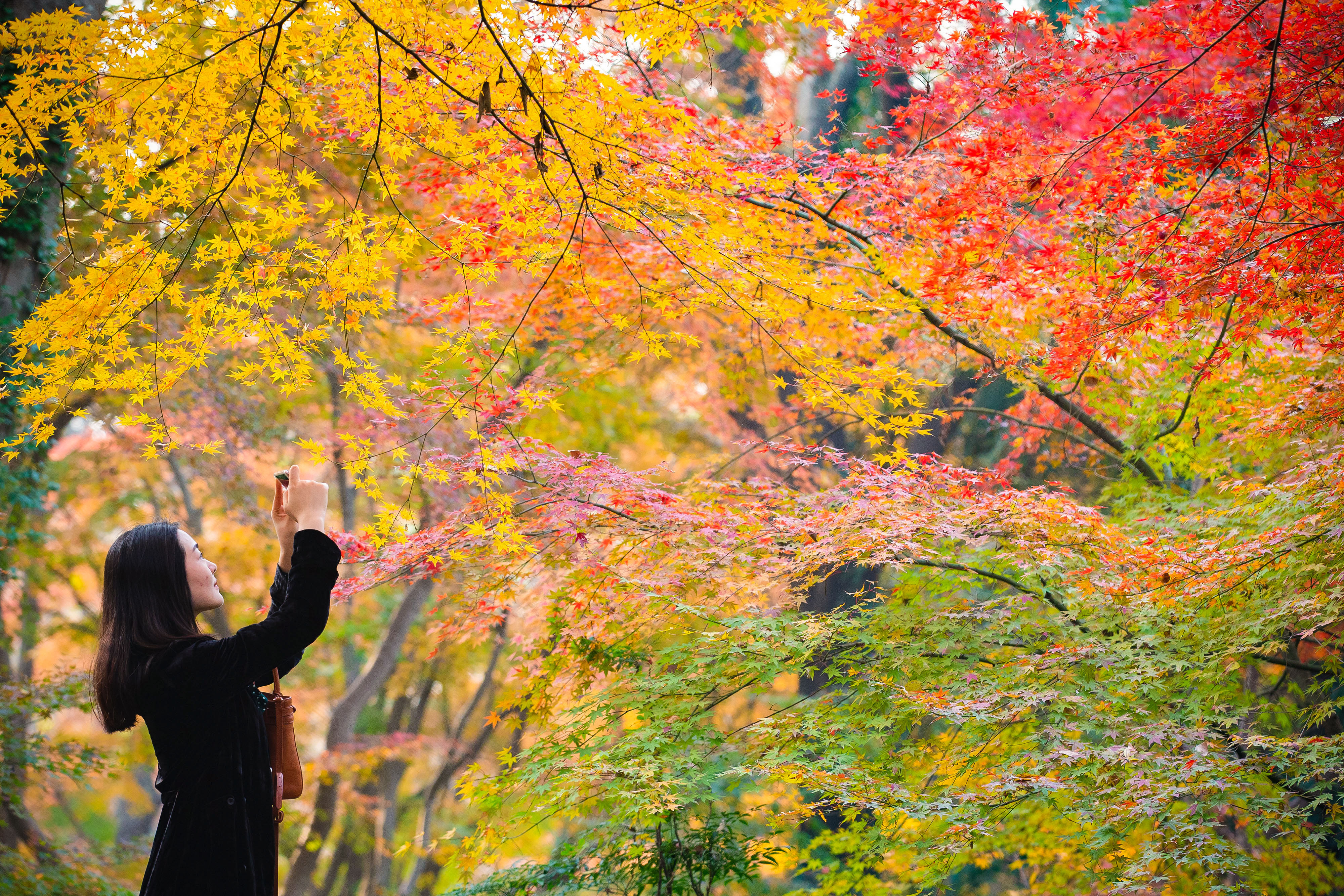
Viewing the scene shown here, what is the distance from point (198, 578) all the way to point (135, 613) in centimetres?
16

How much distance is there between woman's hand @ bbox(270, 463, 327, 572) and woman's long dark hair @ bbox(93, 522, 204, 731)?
25 cm

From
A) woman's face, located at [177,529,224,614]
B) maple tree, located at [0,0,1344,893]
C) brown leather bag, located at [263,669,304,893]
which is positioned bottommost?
brown leather bag, located at [263,669,304,893]

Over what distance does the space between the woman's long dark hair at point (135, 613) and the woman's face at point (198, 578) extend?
0.05ft

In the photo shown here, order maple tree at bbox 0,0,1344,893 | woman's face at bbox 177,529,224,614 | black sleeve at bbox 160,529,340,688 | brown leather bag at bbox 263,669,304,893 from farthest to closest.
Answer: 1. maple tree at bbox 0,0,1344,893
2. brown leather bag at bbox 263,669,304,893
3. woman's face at bbox 177,529,224,614
4. black sleeve at bbox 160,529,340,688

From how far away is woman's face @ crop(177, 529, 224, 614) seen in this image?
2.24 metres

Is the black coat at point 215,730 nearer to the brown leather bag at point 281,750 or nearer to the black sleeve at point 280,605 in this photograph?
the black sleeve at point 280,605

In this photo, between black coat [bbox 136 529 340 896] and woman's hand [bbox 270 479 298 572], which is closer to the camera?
black coat [bbox 136 529 340 896]

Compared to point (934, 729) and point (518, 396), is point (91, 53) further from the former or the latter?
point (934, 729)

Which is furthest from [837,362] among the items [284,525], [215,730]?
[215,730]

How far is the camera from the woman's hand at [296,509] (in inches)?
A: 88.8

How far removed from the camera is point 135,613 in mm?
2160

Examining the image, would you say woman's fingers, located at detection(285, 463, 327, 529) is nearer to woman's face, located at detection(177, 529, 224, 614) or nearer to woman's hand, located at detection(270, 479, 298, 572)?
woman's hand, located at detection(270, 479, 298, 572)

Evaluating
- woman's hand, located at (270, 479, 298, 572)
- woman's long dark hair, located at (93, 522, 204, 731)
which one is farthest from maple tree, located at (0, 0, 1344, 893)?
woman's long dark hair, located at (93, 522, 204, 731)

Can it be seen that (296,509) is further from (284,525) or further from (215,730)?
(215,730)
